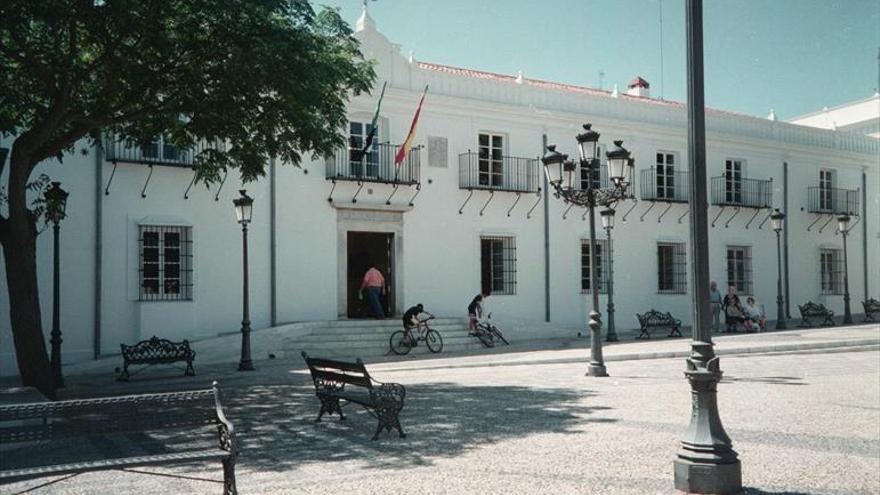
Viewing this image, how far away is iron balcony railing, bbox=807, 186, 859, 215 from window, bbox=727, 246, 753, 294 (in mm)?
3728

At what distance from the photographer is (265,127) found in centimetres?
1126

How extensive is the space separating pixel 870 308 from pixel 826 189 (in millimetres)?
4758

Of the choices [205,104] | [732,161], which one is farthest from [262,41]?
[732,161]

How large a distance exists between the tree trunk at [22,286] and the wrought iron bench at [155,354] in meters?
3.33

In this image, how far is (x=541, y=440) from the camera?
24.0 feet


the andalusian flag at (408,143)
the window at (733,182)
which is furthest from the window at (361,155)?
the window at (733,182)

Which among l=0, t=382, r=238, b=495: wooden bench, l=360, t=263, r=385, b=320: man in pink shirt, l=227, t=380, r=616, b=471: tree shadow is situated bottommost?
l=227, t=380, r=616, b=471: tree shadow

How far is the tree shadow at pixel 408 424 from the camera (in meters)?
6.84

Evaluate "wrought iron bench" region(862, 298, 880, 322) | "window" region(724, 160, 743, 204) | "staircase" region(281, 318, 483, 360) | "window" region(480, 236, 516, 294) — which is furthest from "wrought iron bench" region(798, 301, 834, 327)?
"staircase" region(281, 318, 483, 360)

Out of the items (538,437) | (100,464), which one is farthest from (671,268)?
(100,464)

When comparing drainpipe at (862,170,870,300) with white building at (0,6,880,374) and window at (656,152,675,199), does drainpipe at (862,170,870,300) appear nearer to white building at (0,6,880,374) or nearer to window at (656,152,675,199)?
white building at (0,6,880,374)

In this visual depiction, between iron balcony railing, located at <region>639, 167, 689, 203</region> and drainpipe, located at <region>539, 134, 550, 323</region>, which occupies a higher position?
iron balcony railing, located at <region>639, 167, 689, 203</region>

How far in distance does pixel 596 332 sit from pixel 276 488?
316 inches

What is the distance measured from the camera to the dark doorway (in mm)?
20828
